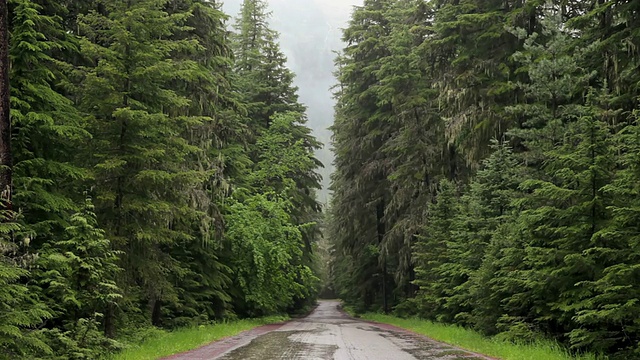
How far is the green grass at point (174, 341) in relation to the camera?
10852 mm

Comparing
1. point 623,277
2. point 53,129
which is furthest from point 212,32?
point 623,277

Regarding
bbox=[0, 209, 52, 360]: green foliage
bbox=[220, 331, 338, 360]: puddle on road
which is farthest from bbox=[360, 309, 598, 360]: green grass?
bbox=[0, 209, 52, 360]: green foliage

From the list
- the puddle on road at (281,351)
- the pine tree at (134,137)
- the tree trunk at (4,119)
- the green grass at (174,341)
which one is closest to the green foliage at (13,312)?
the tree trunk at (4,119)

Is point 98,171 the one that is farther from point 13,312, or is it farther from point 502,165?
point 502,165

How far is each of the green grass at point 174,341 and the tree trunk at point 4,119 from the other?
4147 millimetres

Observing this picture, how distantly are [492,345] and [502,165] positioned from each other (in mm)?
5914

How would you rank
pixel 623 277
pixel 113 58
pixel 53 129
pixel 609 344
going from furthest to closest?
pixel 113 58 → pixel 53 129 → pixel 609 344 → pixel 623 277

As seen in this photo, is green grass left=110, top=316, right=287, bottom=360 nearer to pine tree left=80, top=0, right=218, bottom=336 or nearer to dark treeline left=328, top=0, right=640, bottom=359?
pine tree left=80, top=0, right=218, bottom=336

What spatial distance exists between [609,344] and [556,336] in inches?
100

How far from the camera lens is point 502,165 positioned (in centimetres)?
1545

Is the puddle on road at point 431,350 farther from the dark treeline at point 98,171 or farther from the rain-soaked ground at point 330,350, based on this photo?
the dark treeline at point 98,171

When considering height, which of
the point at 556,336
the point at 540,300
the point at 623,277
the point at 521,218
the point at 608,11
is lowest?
the point at 556,336

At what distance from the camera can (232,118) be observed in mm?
24453

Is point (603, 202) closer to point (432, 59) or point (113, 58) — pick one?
point (113, 58)
